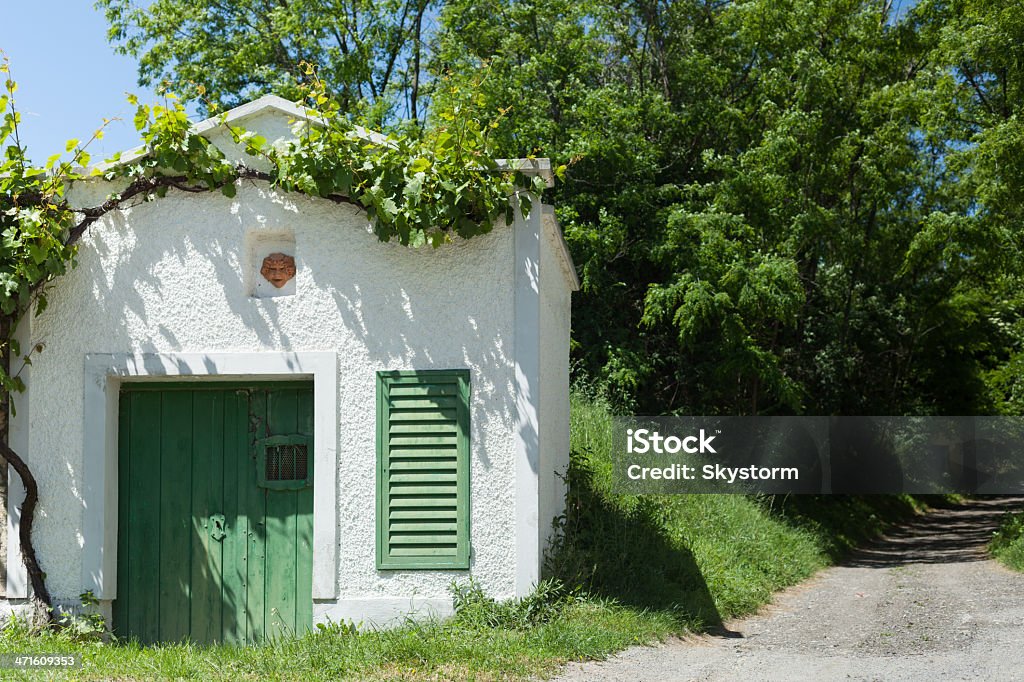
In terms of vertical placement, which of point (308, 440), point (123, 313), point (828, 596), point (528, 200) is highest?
point (528, 200)

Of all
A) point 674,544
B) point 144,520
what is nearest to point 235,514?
point 144,520

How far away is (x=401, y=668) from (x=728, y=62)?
1418cm

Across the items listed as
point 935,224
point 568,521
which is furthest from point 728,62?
point 568,521

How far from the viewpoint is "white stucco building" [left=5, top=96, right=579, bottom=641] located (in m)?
7.64

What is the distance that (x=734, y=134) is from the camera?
57.7 feet

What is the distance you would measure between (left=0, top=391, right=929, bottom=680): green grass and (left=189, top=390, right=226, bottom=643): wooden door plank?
0.43 metres

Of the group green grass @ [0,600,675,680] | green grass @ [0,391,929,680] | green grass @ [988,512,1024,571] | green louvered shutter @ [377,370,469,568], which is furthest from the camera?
green grass @ [988,512,1024,571]

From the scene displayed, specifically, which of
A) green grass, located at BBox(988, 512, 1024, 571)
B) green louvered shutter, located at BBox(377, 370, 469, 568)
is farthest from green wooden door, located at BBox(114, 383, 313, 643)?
green grass, located at BBox(988, 512, 1024, 571)

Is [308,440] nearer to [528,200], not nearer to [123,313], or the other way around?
Answer: [123,313]

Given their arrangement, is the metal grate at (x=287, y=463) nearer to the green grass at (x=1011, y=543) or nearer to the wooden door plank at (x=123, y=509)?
the wooden door plank at (x=123, y=509)

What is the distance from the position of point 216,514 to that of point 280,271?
1.91 metres

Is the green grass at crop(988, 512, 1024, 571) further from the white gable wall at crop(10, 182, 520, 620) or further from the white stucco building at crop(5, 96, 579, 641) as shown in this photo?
the white gable wall at crop(10, 182, 520, 620)

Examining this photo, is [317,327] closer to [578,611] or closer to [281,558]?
[281,558]

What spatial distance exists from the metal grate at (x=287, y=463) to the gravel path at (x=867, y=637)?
2.52m
